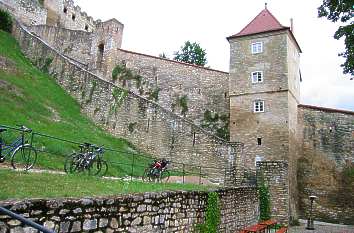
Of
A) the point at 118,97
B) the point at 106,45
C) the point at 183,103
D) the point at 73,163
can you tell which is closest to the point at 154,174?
the point at 73,163

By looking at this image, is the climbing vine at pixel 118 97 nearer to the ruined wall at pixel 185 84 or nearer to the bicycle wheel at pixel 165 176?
the ruined wall at pixel 185 84

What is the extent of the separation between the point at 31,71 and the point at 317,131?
19104 millimetres

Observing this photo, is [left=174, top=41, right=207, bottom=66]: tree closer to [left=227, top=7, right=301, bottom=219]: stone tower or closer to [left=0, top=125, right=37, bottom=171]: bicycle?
[left=227, top=7, right=301, bottom=219]: stone tower

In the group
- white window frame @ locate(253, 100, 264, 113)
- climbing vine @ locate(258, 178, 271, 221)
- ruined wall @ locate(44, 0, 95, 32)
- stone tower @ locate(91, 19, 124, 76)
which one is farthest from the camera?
ruined wall @ locate(44, 0, 95, 32)

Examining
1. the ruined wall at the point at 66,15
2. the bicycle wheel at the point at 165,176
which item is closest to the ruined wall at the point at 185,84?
the bicycle wheel at the point at 165,176

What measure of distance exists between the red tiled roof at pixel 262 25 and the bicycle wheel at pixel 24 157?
1753 centimetres

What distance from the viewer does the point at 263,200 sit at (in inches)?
665

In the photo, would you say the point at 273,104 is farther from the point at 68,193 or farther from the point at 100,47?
the point at 68,193

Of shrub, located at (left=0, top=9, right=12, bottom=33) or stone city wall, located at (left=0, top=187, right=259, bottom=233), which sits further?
shrub, located at (left=0, top=9, right=12, bottom=33)

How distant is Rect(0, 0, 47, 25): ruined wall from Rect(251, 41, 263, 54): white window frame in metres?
22.6

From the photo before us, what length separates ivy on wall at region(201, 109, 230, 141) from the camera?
2427 cm

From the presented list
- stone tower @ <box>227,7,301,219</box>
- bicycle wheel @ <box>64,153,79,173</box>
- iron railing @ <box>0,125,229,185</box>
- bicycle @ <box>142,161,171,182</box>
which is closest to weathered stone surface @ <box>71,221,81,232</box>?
bicycle wheel @ <box>64,153,79,173</box>

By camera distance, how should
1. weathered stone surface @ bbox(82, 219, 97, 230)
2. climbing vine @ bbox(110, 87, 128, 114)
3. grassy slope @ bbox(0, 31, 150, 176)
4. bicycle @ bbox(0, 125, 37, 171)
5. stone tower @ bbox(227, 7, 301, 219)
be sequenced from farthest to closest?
climbing vine @ bbox(110, 87, 128, 114), stone tower @ bbox(227, 7, 301, 219), grassy slope @ bbox(0, 31, 150, 176), bicycle @ bbox(0, 125, 37, 171), weathered stone surface @ bbox(82, 219, 97, 230)

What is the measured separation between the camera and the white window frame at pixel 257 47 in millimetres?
23188
